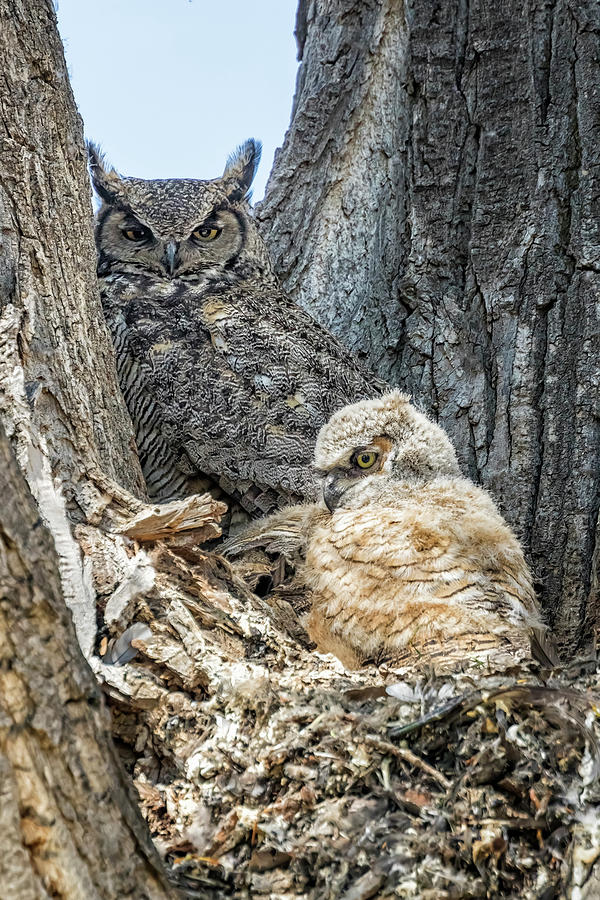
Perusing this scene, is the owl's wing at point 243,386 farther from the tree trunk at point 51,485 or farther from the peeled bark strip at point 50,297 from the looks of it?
the peeled bark strip at point 50,297

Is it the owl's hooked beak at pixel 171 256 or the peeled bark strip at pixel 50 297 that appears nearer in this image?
the peeled bark strip at pixel 50 297

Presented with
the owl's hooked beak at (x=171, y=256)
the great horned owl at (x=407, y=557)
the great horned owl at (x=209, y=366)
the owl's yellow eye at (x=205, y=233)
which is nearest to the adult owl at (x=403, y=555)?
the great horned owl at (x=407, y=557)

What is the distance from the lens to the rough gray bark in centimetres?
296

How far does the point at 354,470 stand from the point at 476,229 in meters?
1.34

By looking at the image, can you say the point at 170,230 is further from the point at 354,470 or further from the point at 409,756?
the point at 409,756

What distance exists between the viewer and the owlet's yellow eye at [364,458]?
2738 millimetres

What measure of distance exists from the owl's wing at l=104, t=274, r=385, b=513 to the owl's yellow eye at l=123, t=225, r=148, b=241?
473 millimetres

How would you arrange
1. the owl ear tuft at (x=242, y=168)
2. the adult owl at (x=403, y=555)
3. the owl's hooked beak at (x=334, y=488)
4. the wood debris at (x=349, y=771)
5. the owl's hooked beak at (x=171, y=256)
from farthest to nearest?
the owl ear tuft at (x=242, y=168) → the owl's hooked beak at (x=171, y=256) → the owl's hooked beak at (x=334, y=488) → the adult owl at (x=403, y=555) → the wood debris at (x=349, y=771)

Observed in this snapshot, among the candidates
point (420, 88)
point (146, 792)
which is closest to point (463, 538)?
point (146, 792)

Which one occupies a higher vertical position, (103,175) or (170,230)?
(103,175)

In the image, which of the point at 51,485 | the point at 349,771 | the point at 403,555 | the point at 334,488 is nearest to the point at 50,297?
the point at 51,485

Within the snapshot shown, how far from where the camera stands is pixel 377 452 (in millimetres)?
2752

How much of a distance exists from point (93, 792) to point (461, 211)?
3.11 meters

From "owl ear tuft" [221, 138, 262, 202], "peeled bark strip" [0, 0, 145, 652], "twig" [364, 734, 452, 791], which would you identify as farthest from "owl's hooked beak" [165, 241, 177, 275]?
"twig" [364, 734, 452, 791]
